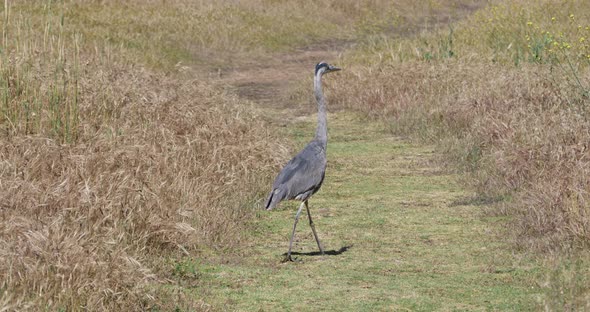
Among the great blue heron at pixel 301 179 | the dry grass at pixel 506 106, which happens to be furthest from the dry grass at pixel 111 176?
the dry grass at pixel 506 106

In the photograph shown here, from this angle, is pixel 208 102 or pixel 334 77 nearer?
pixel 208 102

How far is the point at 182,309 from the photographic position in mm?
6777

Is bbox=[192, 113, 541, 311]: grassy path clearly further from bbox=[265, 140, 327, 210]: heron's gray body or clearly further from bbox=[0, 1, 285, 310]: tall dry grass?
bbox=[265, 140, 327, 210]: heron's gray body

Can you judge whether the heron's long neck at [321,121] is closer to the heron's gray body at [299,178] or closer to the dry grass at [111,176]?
the heron's gray body at [299,178]

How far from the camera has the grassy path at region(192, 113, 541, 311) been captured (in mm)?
7301

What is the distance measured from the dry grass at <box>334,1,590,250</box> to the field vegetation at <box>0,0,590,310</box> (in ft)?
0.12

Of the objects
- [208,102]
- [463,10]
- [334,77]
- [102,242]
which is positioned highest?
[102,242]

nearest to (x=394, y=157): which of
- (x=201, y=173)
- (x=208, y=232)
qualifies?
(x=201, y=173)

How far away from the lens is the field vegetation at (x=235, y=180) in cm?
692

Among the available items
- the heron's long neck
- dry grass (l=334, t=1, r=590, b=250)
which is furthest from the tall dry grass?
dry grass (l=334, t=1, r=590, b=250)

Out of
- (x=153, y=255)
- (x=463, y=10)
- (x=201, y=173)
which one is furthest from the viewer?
(x=463, y=10)

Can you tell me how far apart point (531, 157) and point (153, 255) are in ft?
15.2

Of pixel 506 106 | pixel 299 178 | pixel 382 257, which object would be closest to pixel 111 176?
pixel 299 178

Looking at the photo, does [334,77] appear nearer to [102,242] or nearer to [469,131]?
[469,131]
